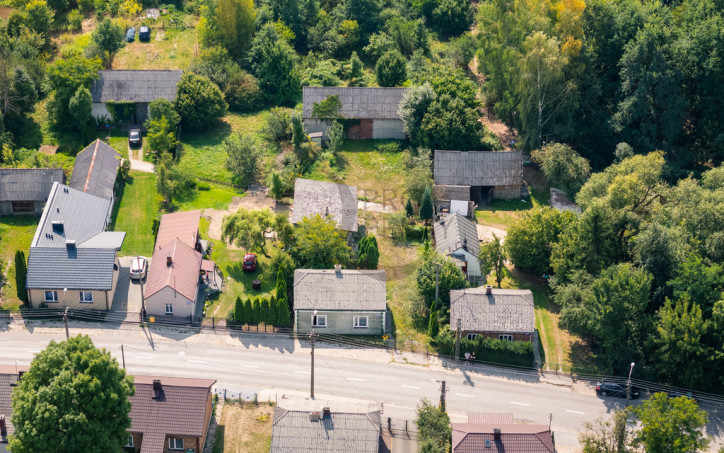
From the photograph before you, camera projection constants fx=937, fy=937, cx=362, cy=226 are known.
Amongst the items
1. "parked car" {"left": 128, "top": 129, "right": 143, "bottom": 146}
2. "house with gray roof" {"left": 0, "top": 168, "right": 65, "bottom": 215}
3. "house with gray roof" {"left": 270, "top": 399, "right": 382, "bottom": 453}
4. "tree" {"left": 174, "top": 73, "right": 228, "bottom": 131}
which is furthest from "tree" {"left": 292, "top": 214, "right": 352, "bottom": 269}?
"parked car" {"left": 128, "top": 129, "right": 143, "bottom": 146}

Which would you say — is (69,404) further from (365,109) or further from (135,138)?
(365,109)

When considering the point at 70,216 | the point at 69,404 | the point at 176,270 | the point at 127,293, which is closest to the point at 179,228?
the point at 176,270

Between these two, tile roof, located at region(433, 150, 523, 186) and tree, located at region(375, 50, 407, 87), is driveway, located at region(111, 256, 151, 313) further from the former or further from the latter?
tree, located at region(375, 50, 407, 87)

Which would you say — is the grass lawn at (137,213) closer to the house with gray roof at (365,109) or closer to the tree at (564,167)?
the house with gray roof at (365,109)

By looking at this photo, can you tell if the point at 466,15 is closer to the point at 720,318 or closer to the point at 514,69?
the point at 514,69

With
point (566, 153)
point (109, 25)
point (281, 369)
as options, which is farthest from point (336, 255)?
point (109, 25)

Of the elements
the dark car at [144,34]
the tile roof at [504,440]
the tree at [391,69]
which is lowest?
the tile roof at [504,440]

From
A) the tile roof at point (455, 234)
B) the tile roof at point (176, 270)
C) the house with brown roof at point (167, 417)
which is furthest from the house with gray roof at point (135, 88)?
the house with brown roof at point (167, 417)
